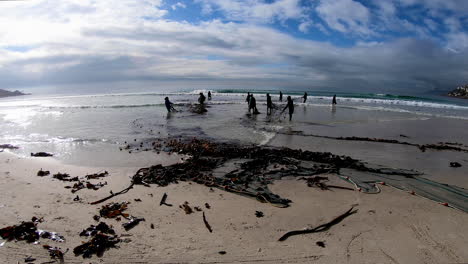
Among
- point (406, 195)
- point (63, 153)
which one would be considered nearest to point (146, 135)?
point (63, 153)

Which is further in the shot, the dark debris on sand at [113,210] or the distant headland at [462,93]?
the distant headland at [462,93]

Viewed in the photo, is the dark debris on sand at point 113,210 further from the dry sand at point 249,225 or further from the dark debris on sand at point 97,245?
the dark debris on sand at point 97,245

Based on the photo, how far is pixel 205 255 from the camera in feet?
14.2

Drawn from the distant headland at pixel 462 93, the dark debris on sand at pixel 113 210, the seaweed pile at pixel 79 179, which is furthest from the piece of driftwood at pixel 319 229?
the distant headland at pixel 462 93

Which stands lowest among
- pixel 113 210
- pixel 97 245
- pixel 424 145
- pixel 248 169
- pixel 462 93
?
pixel 97 245

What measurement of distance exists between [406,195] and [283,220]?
12.3 feet

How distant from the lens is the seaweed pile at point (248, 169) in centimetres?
710

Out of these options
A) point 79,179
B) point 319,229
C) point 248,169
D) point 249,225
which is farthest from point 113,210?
point 319,229

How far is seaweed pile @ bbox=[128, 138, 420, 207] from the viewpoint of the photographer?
7102mm

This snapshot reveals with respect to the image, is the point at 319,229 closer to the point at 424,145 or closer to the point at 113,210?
the point at 113,210

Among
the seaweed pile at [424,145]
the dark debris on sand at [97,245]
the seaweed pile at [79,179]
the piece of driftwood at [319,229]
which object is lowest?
the dark debris on sand at [97,245]

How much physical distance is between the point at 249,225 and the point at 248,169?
3.30m

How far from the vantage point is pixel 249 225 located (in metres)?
5.20

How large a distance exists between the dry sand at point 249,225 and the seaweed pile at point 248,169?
397 mm
